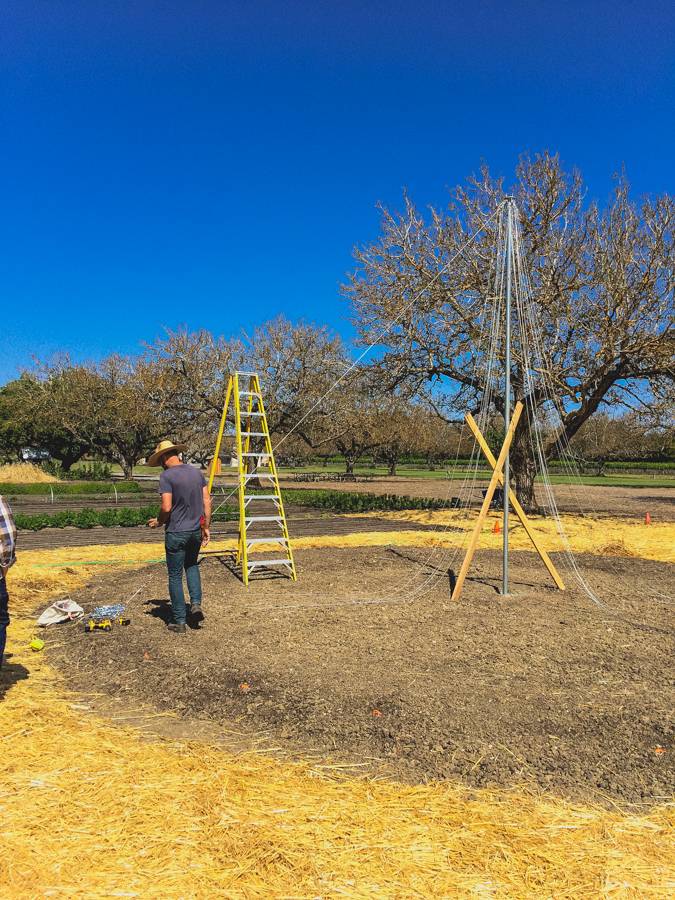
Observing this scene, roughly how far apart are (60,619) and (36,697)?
2398mm

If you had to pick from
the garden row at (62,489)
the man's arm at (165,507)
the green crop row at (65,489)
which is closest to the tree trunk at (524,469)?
the man's arm at (165,507)

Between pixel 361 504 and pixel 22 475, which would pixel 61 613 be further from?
pixel 22 475

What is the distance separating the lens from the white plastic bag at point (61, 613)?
7.24 m

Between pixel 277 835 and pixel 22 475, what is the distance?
36.2 m

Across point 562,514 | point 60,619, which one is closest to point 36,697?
point 60,619

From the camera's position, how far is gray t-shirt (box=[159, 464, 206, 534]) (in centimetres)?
668

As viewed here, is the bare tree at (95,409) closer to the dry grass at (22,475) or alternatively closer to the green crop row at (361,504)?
the dry grass at (22,475)

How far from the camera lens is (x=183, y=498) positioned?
6.72 metres

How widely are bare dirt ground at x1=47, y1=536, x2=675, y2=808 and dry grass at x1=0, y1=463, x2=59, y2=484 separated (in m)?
29.3

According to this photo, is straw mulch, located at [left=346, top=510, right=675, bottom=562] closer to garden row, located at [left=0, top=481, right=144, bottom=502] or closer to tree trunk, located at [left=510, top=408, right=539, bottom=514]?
tree trunk, located at [left=510, top=408, right=539, bottom=514]

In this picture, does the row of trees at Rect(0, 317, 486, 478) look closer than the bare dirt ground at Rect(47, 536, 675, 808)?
No

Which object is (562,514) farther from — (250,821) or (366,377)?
(250,821)

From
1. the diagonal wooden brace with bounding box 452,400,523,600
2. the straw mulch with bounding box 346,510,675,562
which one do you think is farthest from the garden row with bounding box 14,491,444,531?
the diagonal wooden brace with bounding box 452,400,523,600

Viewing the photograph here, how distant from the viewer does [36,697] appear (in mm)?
5035
